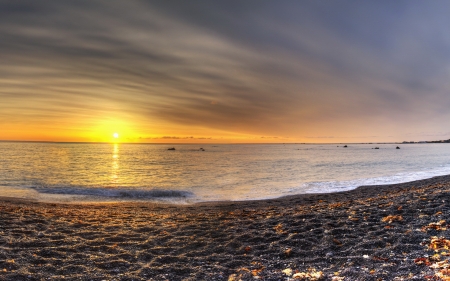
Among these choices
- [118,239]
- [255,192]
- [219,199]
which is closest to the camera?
[118,239]

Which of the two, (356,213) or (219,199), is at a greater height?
(356,213)

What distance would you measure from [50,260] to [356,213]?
8.81m

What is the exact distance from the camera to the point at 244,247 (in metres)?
7.08

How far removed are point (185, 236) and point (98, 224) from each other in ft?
11.8

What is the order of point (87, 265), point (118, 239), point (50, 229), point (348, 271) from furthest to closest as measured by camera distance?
point (50, 229) → point (118, 239) → point (87, 265) → point (348, 271)

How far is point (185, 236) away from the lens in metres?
8.23

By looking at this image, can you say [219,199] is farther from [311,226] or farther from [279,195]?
[311,226]

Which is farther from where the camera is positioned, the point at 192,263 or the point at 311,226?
the point at 311,226

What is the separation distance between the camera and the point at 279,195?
62.1 feet

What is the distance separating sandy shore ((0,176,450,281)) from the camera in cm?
541

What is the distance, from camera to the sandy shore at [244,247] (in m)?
5.41

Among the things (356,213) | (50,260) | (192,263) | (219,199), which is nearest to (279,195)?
(219,199)

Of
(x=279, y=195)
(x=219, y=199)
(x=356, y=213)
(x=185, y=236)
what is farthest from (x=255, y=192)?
(x=185, y=236)

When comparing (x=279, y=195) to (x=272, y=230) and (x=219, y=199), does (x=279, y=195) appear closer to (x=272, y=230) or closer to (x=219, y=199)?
(x=219, y=199)
